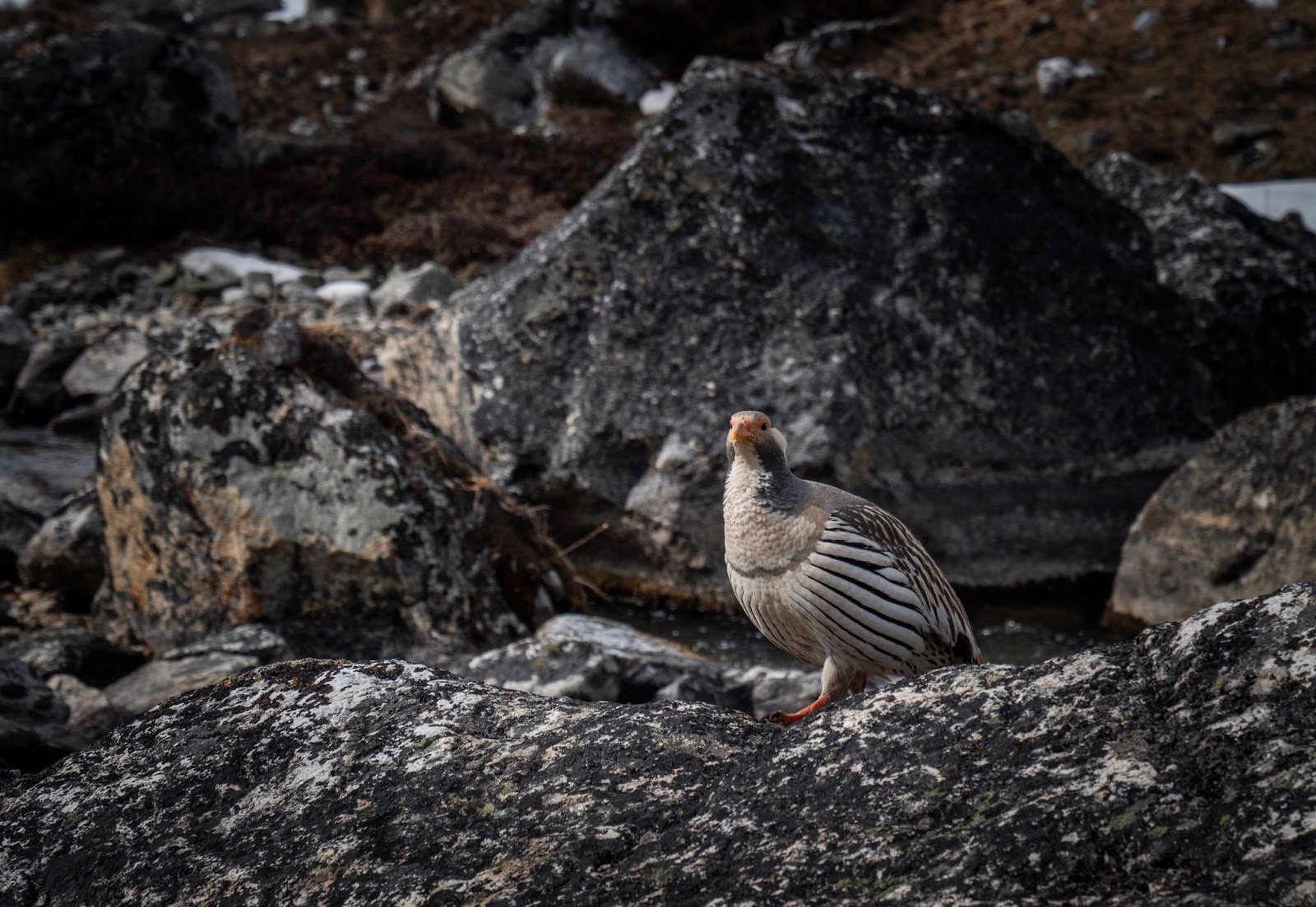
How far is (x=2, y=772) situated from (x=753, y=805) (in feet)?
5.69

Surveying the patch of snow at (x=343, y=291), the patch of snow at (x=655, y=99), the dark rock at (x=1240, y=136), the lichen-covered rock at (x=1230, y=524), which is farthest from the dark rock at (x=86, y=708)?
the patch of snow at (x=655, y=99)

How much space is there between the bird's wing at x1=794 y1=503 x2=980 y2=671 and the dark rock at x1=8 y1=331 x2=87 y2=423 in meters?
9.88

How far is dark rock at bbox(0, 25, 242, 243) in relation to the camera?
14756 millimetres

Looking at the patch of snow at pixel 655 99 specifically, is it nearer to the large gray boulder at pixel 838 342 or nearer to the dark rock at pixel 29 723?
the large gray boulder at pixel 838 342

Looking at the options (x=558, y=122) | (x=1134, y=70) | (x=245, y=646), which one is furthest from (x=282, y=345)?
(x=1134, y=70)

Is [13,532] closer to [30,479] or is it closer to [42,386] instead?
[30,479]

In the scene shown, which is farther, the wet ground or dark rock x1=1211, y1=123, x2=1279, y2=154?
dark rock x1=1211, y1=123, x2=1279, y2=154

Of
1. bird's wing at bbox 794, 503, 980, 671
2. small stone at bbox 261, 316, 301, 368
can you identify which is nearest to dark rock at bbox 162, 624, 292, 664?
small stone at bbox 261, 316, 301, 368

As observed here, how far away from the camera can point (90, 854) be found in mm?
2129

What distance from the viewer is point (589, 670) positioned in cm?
509

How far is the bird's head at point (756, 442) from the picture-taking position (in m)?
3.88

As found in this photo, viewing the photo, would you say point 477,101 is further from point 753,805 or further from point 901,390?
point 753,805

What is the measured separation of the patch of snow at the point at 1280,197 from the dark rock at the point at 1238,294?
13.0 ft

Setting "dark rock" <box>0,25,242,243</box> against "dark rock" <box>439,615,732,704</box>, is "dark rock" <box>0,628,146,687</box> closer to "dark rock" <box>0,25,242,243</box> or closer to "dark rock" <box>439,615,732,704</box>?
"dark rock" <box>439,615,732,704</box>
